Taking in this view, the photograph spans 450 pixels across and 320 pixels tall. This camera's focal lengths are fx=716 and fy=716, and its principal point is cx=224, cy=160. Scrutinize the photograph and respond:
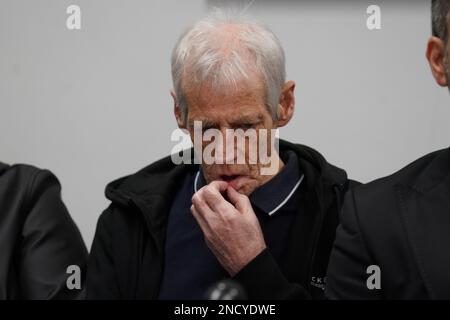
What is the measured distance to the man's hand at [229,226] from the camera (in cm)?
127

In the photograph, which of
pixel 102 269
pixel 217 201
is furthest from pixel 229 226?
pixel 102 269

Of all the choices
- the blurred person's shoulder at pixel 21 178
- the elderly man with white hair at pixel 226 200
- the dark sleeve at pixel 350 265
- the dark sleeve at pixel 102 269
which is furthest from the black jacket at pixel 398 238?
the blurred person's shoulder at pixel 21 178

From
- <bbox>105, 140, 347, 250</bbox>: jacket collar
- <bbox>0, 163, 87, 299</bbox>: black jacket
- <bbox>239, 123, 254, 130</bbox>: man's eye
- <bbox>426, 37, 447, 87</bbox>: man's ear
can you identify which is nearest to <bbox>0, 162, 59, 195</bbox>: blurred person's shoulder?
<bbox>0, 163, 87, 299</bbox>: black jacket

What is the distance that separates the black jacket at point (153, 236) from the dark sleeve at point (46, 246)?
5 centimetres

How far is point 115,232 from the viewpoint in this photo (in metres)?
1.41

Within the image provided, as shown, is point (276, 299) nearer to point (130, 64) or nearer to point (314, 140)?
point (314, 140)

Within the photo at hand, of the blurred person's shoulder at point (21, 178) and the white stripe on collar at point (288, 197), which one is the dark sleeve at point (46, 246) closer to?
the blurred person's shoulder at point (21, 178)

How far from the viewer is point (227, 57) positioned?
1309 mm

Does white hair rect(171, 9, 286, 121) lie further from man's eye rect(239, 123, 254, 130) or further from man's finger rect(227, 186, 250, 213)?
man's finger rect(227, 186, 250, 213)

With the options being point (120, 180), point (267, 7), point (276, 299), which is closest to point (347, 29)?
point (267, 7)

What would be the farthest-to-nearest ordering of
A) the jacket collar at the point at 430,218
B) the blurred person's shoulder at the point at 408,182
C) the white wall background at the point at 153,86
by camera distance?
the white wall background at the point at 153,86
the blurred person's shoulder at the point at 408,182
the jacket collar at the point at 430,218

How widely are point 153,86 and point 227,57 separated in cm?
53

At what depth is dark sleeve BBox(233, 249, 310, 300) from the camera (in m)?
1.20

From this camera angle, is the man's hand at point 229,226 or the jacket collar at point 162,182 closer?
the man's hand at point 229,226
